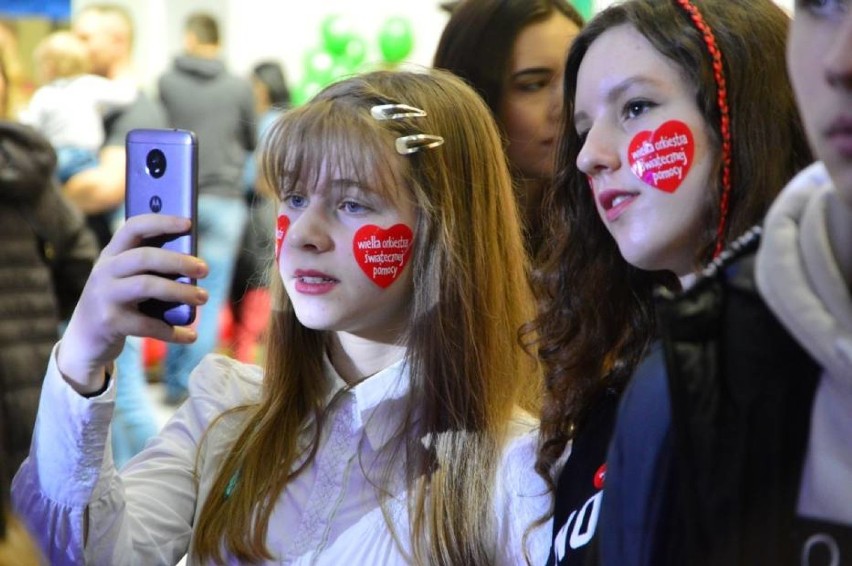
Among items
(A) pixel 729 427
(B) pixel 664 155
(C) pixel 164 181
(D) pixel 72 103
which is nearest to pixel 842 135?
(A) pixel 729 427

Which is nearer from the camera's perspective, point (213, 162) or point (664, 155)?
point (664, 155)

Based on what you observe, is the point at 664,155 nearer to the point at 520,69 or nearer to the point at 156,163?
the point at 156,163

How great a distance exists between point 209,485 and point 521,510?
1.56ft

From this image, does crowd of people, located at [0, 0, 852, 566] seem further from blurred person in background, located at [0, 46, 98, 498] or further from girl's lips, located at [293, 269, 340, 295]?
blurred person in background, located at [0, 46, 98, 498]

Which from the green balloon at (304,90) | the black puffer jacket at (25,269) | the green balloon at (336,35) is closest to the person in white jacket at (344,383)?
the black puffer jacket at (25,269)

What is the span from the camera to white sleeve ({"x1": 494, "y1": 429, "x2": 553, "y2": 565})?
1811 mm

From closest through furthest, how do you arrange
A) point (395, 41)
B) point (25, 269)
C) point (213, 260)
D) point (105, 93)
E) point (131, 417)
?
point (25, 269), point (131, 417), point (105, 93), point (213, 260), point (395, 41)

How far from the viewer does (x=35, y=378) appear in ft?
11.6

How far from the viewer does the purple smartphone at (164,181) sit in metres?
1.79

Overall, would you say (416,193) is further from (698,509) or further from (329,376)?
(698,509)

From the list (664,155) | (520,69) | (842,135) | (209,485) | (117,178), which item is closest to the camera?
(842,135)

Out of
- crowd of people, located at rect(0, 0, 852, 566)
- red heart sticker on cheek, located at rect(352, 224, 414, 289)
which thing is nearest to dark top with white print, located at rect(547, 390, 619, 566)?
crowd of people, located at rect(0, 0, 852, 566)

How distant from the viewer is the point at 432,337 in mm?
1986

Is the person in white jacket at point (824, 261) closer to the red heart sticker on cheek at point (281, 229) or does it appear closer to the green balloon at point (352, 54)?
the red heart sticker on cheek at point (281, 229)
